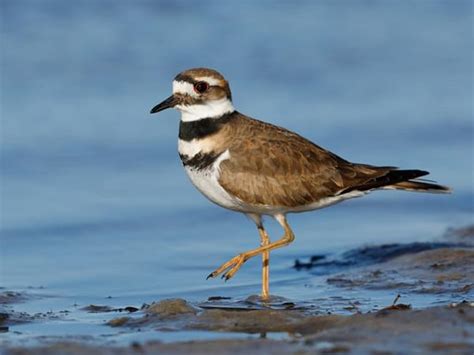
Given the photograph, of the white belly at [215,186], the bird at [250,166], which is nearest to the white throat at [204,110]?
the bird at [250,166]

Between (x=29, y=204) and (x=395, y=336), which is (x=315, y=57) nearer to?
(x=29, y=204)

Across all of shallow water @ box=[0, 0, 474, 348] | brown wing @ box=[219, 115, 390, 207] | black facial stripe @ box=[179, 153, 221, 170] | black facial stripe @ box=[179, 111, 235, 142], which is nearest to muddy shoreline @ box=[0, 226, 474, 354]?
shallow water @ box=[0, 0, 474, 348]

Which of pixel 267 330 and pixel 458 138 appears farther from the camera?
pixel 458 138

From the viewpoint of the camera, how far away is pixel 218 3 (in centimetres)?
1709

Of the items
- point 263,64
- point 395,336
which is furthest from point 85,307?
point 263,64

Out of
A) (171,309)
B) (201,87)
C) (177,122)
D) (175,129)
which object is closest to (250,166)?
(201,87)

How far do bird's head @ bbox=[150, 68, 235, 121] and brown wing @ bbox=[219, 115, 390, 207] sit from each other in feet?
0.66

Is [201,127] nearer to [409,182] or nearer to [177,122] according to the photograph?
[409,182]

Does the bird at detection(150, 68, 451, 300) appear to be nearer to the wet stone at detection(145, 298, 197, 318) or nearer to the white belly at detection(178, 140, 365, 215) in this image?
the white belly at detection(178, 140, 365, 215)

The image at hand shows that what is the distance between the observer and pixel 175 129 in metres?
13.3

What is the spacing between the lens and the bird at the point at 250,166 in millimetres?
8391

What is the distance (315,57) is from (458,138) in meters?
3.30

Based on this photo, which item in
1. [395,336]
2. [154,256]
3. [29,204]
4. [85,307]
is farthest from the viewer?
[29,204]

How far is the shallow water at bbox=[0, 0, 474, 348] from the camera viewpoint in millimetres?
9688
